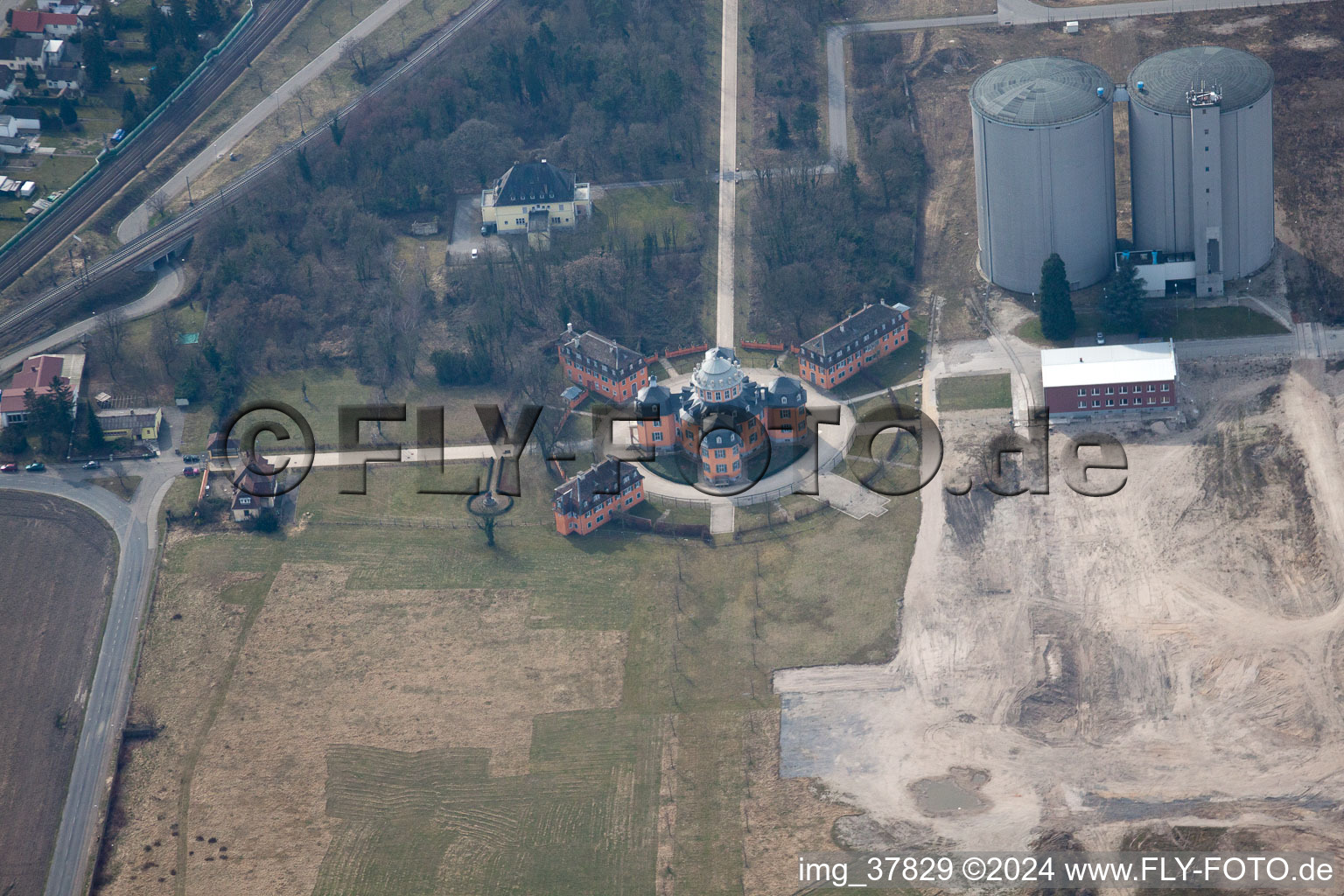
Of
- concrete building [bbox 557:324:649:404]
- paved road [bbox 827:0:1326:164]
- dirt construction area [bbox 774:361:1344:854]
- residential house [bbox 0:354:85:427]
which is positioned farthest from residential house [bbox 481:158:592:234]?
dirt construction area [bbox 774:361:1344:854]

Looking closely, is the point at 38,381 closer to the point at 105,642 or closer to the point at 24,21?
the point at 105,642

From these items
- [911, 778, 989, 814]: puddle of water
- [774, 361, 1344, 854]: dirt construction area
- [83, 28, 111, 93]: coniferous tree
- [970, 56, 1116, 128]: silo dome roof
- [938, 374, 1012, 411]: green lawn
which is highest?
[83, 28, 111, 93]: coniferous tree

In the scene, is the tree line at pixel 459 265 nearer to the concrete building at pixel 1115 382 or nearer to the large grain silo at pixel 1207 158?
the concrete building at pixel 1115 382

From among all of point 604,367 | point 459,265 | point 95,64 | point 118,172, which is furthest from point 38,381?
point 95,64

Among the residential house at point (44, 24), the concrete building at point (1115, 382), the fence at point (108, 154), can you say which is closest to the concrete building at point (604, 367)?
the concrete building at point (1115, 382)

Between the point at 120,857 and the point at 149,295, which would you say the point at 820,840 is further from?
the point at 149,295

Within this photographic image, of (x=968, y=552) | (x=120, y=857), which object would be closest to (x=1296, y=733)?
(x=968, y=552)

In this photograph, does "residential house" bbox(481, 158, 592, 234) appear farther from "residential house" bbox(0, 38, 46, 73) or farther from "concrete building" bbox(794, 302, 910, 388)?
"residential house" bbox(0, 38, 46, 73)
